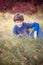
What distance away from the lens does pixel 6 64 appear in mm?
1599

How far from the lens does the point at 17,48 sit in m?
1.64

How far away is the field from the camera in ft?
5.29

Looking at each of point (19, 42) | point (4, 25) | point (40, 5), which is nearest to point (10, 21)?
point (4, 25)

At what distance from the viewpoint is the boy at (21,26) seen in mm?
1672

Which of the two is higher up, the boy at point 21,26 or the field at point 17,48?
the boy at point 21,26

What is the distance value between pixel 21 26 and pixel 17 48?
21 centimetres

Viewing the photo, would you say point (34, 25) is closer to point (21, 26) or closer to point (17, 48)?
point (21, 26)

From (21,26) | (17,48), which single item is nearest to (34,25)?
(21,26)

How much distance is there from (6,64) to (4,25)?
0.36 metres

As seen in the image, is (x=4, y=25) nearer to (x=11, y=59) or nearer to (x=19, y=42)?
(x=19, y=42)

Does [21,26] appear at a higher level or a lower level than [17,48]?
higher

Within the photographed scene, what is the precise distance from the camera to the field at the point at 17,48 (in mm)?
1613

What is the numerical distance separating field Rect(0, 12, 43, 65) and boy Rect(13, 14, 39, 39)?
38 mm

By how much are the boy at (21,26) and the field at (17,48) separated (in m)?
0.04
